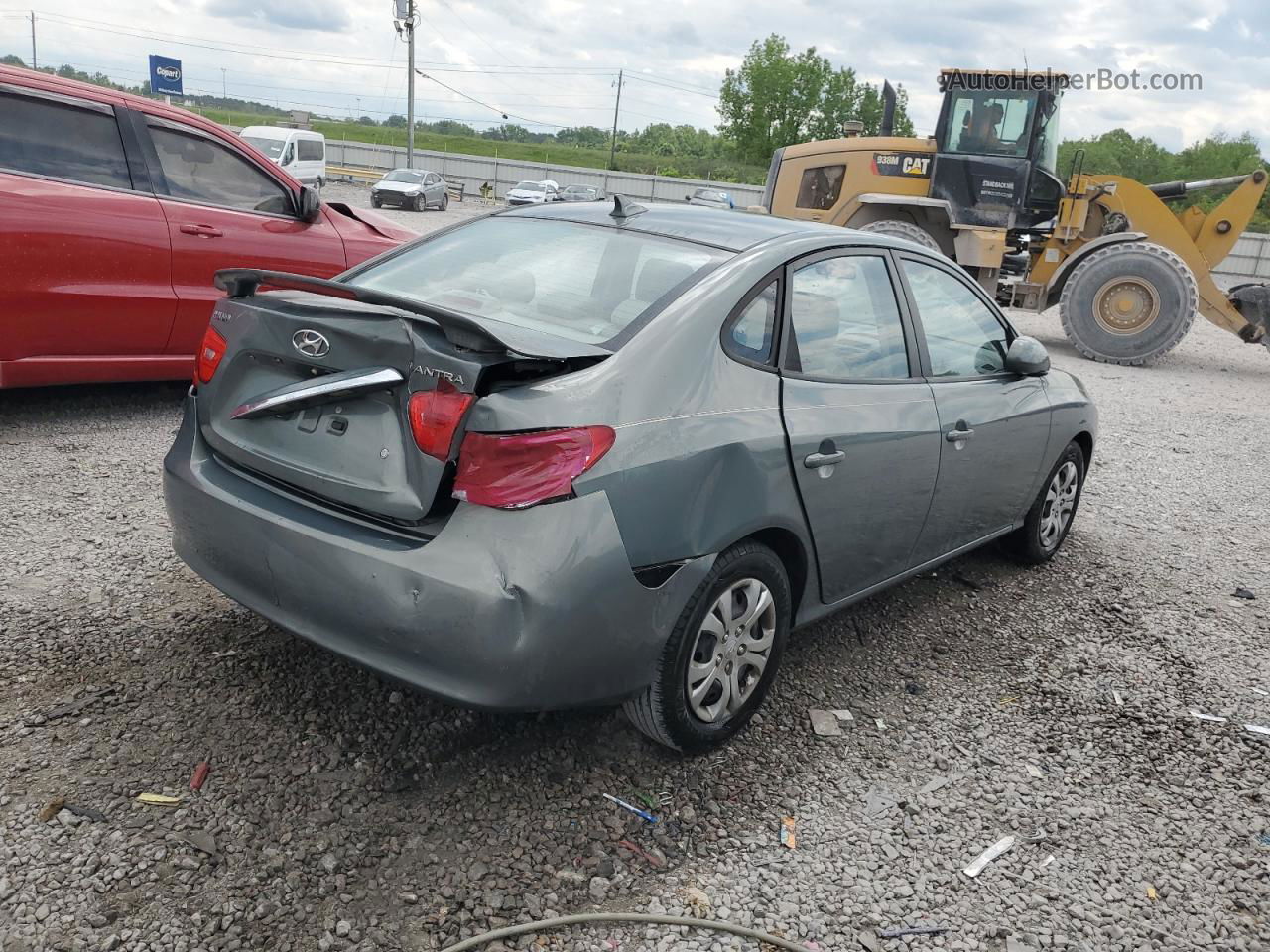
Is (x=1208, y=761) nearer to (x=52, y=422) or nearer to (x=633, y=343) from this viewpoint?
(x=633, y=343)

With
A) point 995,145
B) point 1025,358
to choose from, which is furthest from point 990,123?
point 1025,358

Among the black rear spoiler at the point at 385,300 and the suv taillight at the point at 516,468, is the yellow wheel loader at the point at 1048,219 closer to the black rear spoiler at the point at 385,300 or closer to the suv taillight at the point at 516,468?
the black rear spoiler at the point at 385,300

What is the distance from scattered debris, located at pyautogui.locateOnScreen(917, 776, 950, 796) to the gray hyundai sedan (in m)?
0.56

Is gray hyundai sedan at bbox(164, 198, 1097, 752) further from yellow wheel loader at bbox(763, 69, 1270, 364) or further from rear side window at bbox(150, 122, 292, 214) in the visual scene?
yellow wheel loader at bbox(763, 69, 1270, 364)

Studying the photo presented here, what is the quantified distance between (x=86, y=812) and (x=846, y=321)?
265 cm

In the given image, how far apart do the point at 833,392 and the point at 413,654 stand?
1.57 meters

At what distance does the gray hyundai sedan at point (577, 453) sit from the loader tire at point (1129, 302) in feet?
32.8

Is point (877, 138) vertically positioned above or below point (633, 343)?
above

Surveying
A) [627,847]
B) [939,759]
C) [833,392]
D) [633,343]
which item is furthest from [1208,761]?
[633,343]

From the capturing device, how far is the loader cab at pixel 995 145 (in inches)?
492

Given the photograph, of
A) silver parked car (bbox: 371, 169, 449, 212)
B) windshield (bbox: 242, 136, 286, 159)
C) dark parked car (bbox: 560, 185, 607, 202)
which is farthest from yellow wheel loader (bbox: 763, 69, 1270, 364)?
silver parked car (bbox: 371, 169, 449, 212)

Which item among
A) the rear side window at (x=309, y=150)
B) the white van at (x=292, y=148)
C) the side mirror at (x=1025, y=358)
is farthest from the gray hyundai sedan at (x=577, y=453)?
the rear side window at (x=309, y=150)

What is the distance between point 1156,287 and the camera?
12359mm

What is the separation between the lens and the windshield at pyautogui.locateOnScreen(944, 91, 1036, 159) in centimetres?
1258
